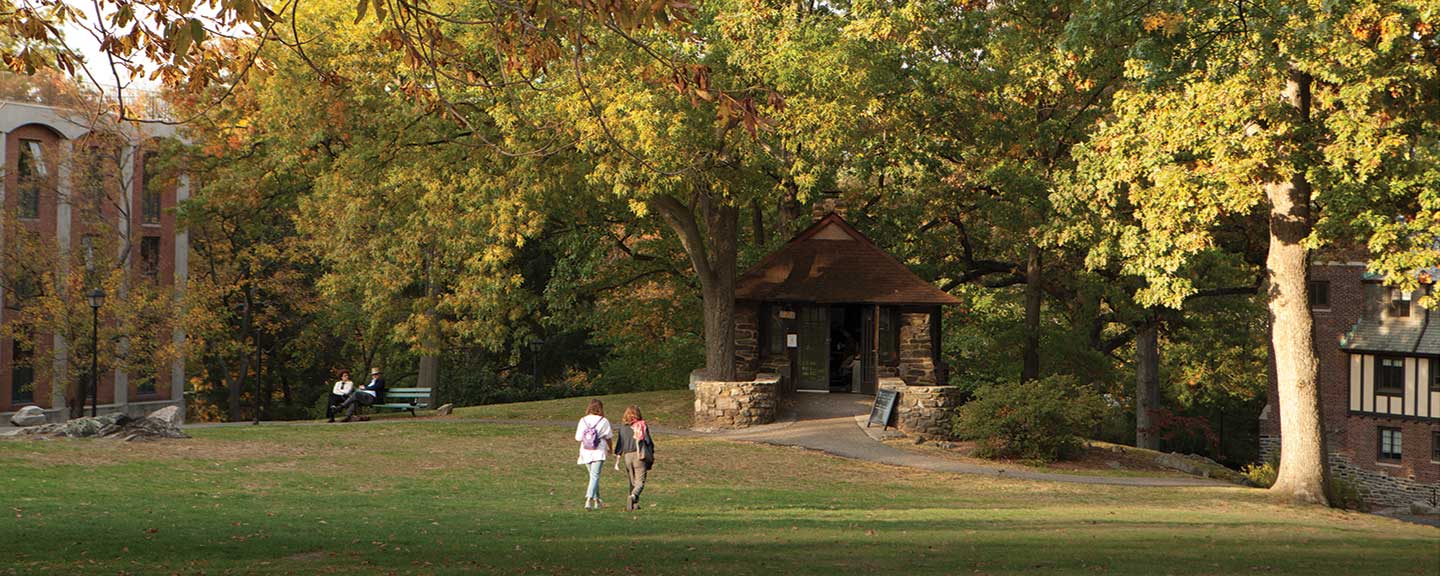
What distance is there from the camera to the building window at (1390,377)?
160 ft

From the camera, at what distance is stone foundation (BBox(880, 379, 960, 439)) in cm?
2842

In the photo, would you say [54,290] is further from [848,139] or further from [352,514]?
[352,514]

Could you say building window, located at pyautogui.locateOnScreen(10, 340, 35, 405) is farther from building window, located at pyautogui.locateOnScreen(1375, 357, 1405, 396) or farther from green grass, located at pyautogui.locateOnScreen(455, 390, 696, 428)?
building window, located at pyautogui.locateOnScreen(1375, 357, 1405, 396)

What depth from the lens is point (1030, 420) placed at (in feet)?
85.3

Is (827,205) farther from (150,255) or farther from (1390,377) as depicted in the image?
(150,255)

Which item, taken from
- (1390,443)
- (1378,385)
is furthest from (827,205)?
(1390,443)

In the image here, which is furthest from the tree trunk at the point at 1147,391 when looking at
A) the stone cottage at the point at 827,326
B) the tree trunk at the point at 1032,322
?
the stone cottage at the point at 827,326

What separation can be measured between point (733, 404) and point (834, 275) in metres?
4.87

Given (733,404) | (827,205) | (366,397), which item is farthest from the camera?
(827,205)

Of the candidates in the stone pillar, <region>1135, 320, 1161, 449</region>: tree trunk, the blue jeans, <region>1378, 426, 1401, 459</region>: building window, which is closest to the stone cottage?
the blue jeans

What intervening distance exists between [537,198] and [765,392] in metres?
6.61

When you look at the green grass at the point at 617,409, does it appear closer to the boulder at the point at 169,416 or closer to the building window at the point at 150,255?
the boulder at the point at 169,416

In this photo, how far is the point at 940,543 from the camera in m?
14.2

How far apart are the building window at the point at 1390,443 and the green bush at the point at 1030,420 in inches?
1129
